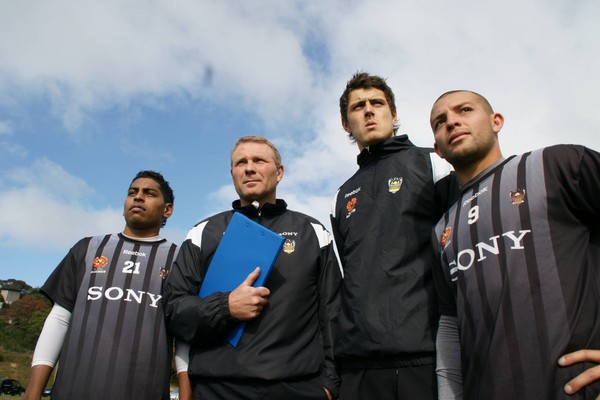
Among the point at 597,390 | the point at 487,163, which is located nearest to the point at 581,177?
the point at 487,163

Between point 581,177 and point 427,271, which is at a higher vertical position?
point 581,177

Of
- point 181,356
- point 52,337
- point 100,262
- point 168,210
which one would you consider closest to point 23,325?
point 168,210

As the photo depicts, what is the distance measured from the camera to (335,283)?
140 inches

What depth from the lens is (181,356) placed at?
372cm

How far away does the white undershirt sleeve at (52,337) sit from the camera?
12.8 ft

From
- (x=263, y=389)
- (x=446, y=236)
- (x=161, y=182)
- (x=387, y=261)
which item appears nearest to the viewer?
(x=446, y=236)

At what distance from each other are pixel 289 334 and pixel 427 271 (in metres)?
1.05

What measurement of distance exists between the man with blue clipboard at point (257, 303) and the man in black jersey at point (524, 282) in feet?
3.11

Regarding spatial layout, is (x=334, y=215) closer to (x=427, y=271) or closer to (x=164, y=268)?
(x=427, y=271)

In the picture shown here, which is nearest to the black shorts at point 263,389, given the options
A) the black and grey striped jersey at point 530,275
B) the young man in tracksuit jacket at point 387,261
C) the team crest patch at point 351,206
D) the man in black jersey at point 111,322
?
the young man in tracksuit jacket at point 387,261

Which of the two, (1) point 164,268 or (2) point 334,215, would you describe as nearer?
(2) point 334,215

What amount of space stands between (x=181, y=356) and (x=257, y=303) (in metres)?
1.04

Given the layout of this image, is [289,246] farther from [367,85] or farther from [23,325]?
[23,325]

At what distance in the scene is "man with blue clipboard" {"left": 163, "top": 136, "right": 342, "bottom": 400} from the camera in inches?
120
